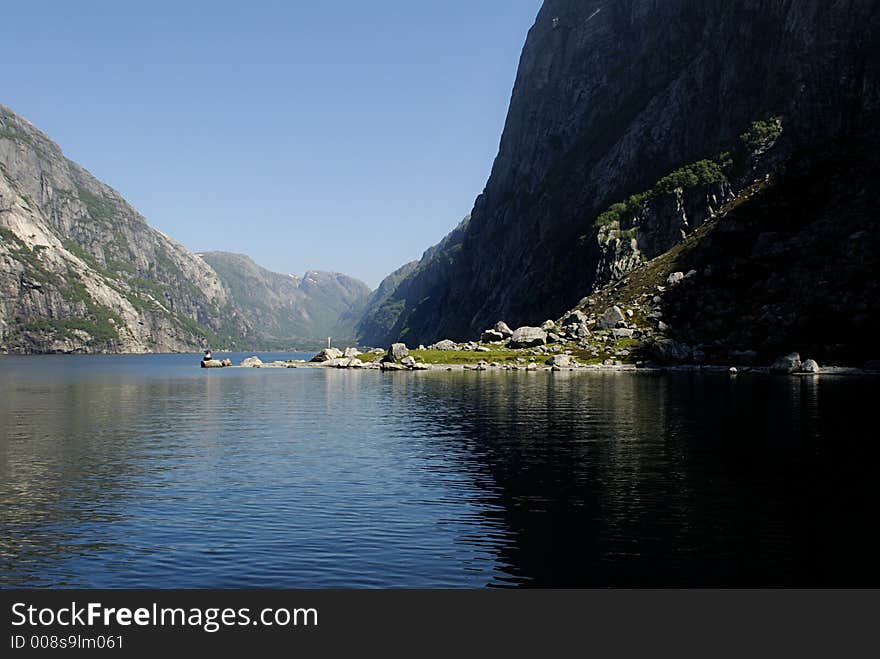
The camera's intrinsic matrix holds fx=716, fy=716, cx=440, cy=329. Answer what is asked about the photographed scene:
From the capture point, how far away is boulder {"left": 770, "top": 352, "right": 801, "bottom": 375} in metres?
160

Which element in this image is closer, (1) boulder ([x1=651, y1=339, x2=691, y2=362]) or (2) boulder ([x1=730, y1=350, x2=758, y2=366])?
(2) boulder ([x1=730, y1=350, x2=758, y2=366])

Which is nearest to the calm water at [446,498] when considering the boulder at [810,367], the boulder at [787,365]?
the boulder at [810,367]

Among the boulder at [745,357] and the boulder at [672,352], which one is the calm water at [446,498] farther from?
the boulder at [672,352]

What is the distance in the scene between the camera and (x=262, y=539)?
3638cm

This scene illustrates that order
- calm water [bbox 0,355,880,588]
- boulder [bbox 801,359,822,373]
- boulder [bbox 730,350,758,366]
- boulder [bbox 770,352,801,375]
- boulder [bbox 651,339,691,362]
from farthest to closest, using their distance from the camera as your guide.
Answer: boulder [bbox 651,339,691,362] < boulder [bbox 730,350,758,366] < boulder [bbox 770,352,801,375] < boulder [bbox 801,359,822,373] < calm water [bbox 0,355,880,588]

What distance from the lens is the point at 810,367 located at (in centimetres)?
15825

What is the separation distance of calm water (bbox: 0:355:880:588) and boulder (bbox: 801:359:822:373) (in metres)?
66.3

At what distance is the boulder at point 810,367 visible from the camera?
15750cm

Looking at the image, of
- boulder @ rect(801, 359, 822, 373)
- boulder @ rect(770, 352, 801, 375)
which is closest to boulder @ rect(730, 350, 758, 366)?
boulder @ rect(770, 352, 801, 375)

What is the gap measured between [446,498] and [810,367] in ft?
455

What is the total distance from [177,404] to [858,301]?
154 meters

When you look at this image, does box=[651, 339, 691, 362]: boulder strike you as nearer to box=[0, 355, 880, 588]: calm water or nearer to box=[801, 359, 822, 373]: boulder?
box=[801, 359, 822, 373]: boulder

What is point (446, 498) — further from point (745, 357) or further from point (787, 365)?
point (745, 357)

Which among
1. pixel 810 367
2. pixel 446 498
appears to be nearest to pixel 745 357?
pixel 810 367
